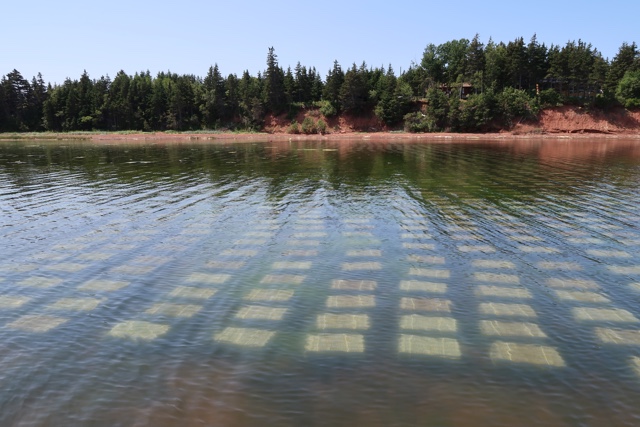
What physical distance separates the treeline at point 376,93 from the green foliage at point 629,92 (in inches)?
9.0

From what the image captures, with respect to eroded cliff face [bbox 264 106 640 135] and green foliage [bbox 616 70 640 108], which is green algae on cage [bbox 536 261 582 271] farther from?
green foliage [bbox 616 70 640 108]

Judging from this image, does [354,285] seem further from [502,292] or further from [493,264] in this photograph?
[493,264]

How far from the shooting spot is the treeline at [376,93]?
110 metres

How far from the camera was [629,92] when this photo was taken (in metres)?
108

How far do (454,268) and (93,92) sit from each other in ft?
506

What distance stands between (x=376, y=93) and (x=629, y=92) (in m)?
62.8

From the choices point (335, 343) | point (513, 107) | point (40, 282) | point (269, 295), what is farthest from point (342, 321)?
point (513, 107)

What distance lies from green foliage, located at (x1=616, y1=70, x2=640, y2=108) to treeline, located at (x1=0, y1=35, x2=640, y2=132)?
0.75ft

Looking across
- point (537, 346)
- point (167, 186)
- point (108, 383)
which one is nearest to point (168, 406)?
point (108, 383)

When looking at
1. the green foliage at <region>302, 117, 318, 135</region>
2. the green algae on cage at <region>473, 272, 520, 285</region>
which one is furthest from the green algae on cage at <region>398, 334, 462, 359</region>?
the green foliage at <region>302, 117, 318, 135</region>

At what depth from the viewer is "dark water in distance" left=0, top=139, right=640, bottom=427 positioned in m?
8.72

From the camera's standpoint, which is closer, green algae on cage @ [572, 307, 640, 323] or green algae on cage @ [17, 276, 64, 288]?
green algae on cage @ [572, 307, 640, 323]

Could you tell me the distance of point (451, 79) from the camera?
132500 mm

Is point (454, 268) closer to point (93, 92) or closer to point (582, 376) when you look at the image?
point (582, 376)
